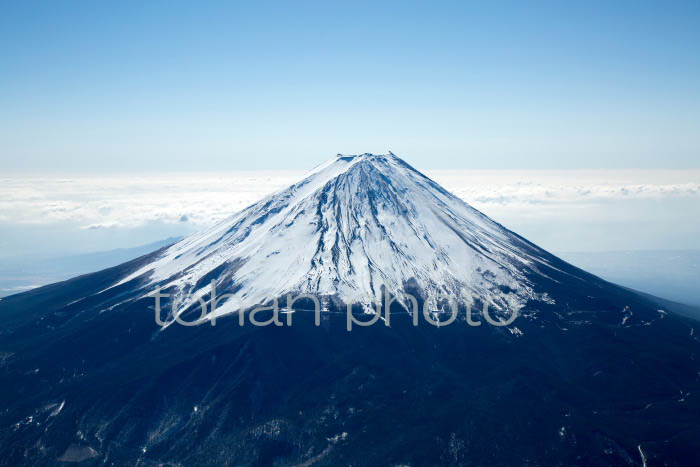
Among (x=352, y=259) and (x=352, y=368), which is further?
(x=352, y=259)

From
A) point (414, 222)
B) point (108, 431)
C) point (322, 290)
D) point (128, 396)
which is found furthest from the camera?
point (414, 222)

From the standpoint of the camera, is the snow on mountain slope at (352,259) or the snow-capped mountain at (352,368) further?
the snow on mountain slope at (352,259)


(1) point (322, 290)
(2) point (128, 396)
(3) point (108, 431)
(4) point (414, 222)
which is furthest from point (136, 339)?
(4) point (414, 222)

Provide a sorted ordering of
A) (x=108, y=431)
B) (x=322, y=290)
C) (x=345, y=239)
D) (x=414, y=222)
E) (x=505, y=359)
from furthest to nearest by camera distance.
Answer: (x=414, y=222) < (x=345, y=239) < (x=322, y=290) < (x=505, y=359) < (x=108, y=431)

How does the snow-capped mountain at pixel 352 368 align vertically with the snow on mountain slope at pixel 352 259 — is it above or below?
below

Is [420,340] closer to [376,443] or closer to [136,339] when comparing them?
[376,443]

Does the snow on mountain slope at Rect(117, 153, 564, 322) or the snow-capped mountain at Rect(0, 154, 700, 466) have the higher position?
the snow on mountain slope at Rect(117, 153, 564, 322)

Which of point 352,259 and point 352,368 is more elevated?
point 352,259

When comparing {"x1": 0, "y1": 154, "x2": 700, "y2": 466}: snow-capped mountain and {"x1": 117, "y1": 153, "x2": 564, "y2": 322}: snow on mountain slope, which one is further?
{"x1": 117, "y1": 153, "x2": 564, "y2": 322}: snow on mountain slope
